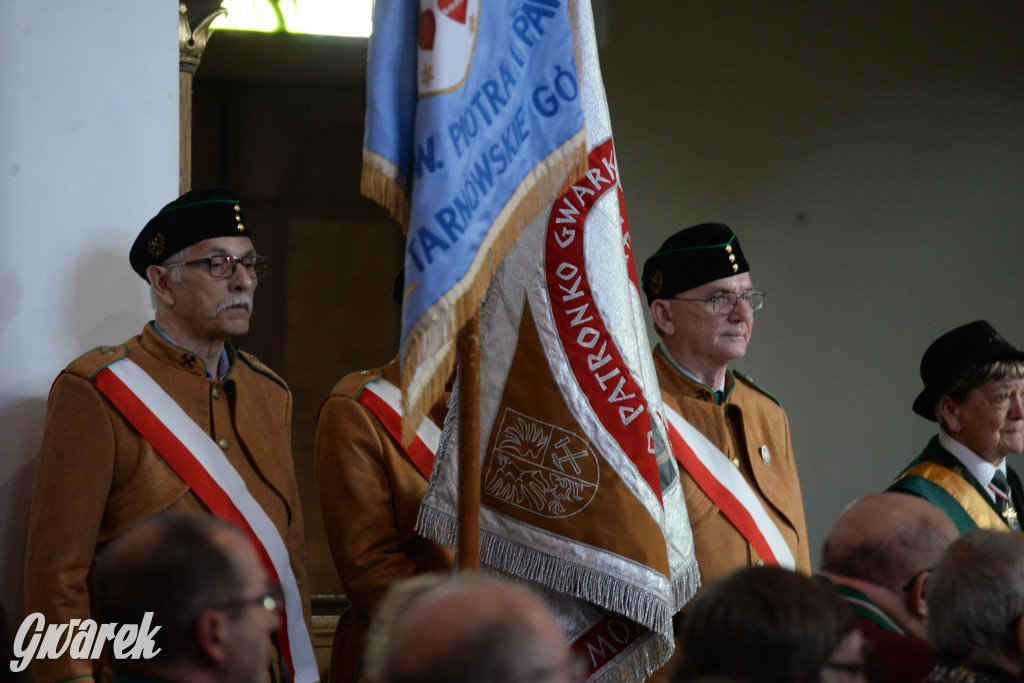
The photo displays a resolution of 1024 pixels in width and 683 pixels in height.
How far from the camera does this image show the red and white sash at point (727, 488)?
9.10 ft

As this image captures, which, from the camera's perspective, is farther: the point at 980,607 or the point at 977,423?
the point at 977,423

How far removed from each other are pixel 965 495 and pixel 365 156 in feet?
5.75

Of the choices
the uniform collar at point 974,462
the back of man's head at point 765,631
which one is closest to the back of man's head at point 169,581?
the back of man's head at point 765,631

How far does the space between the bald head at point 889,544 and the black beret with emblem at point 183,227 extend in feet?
Answer: 4.76

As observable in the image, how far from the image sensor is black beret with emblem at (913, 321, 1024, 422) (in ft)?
9.99

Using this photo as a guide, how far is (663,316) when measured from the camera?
2.99 metres

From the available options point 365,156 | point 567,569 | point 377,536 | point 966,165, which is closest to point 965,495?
point 567,569

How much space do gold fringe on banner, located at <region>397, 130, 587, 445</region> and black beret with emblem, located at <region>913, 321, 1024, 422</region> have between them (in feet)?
4.66

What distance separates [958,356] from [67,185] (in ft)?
7.27

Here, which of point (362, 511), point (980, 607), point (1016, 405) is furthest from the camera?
point (1016, 405)

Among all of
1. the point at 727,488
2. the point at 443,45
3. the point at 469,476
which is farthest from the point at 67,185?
the point at 727,488

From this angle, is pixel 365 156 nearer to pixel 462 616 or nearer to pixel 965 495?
pixel 462 616

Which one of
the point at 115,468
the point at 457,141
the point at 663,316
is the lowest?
the point at 115,468

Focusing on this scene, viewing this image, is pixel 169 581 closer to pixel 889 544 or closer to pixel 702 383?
pixel 889 544
